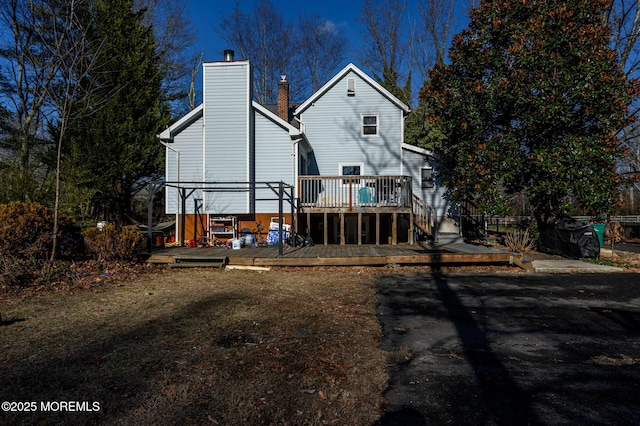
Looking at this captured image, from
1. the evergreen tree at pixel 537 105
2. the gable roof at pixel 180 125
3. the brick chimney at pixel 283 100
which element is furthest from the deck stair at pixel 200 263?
the evergreen tree at pixel 537 105

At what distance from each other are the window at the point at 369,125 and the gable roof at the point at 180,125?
6.58 m

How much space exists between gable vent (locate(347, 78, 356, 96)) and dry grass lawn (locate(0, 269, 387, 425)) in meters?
11.4

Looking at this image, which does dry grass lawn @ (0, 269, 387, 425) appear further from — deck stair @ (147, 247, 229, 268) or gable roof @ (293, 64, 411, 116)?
gable roof @ (293, 64, 411, 116)

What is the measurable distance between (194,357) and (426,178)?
1357 cm

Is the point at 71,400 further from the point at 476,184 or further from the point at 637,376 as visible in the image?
the point at 476,184

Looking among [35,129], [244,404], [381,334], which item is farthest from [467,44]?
[35,129]

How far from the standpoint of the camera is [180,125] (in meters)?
13.5

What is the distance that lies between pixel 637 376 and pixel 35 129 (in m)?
21.4

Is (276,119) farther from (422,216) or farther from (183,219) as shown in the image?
(422,216)

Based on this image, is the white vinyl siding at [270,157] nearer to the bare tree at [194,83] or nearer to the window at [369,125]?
the window at [369,125]

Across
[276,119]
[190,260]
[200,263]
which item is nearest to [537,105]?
[276,119]

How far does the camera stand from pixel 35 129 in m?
16.9

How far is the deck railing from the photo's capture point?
41.5 ft

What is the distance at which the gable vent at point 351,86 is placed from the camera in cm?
Result: 1581
